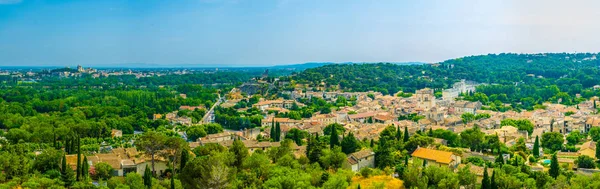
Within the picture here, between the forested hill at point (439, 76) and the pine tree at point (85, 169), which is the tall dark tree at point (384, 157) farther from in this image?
the forested hill at point (439, 76)

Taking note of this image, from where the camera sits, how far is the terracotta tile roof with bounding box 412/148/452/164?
23422mm

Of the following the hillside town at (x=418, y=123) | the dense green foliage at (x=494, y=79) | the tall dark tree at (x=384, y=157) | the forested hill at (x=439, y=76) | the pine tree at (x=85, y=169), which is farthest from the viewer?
the forested hill at (x=439, y=76)

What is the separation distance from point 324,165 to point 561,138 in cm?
1833

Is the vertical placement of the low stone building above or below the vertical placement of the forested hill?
below

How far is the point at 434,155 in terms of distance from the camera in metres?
24.3

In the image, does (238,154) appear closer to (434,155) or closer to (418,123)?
(434,155)

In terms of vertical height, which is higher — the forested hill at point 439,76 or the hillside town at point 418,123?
the forested hill at point 439,76

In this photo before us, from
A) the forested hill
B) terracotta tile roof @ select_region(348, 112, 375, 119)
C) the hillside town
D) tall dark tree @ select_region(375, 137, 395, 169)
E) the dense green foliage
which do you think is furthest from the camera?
the forested hill

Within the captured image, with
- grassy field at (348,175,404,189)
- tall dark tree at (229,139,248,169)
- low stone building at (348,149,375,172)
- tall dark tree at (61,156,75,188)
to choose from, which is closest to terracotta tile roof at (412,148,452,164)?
low stone building at (348,149,375,172)

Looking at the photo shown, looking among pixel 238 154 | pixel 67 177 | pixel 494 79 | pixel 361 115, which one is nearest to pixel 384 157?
pixel 238 154

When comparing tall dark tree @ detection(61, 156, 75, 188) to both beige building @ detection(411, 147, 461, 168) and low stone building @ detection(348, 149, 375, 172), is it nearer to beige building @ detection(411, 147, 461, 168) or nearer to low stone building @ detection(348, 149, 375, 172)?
low stone building @ detection(348, 149, 375, 172)

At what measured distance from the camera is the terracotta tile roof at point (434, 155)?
2342 centimetres

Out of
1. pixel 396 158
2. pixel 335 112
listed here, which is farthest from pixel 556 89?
pixel 396 158

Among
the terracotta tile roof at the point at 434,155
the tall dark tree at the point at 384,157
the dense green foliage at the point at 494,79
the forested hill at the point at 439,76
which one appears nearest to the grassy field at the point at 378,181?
the tall dark tree at the point at 384,157
